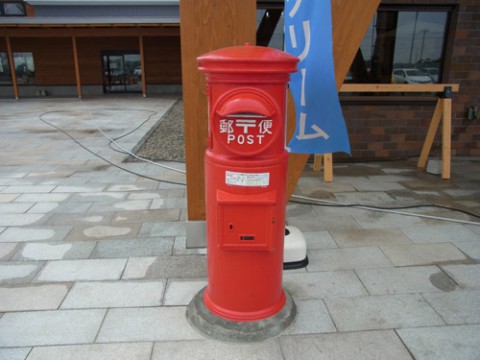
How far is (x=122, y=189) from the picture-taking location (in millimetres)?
5547

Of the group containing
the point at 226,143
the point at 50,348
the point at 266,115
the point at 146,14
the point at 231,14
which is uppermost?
the point at 146,14

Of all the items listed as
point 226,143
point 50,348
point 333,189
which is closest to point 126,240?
point 50,348

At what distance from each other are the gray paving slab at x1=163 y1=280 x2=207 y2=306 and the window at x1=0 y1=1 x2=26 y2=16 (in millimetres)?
28232

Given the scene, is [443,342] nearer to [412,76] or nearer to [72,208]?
[72,208]

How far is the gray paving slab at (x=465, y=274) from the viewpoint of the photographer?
3.12 m

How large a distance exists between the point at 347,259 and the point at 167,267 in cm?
163

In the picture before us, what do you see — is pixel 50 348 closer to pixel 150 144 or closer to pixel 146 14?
pixel 150 144

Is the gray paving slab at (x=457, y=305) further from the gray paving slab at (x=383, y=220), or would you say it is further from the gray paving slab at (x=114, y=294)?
the gray paving slab at (x=114, y=294)

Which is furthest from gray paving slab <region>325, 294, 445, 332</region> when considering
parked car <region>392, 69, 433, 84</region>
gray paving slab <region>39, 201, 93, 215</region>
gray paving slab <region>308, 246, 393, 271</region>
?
parked car <region>392, 69, 433, 84</region>

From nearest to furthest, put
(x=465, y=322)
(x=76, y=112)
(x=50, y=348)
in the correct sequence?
(x=50, y=348), (x=465, y=322), (x=76, y=112)

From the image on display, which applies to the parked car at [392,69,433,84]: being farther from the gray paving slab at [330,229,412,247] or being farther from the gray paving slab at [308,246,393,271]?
the gray paving slab at [308,246,393,271]

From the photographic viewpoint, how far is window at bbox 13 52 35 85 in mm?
20391

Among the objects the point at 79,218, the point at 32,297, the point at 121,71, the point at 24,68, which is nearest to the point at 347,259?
the point at 32,297

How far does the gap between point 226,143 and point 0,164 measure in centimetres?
638
